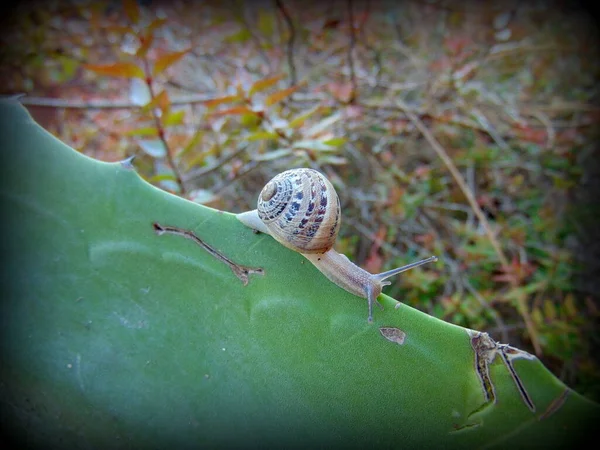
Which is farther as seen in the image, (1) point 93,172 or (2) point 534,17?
(2) point 534,17

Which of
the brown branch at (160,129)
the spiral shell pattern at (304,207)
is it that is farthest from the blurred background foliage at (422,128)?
the spiral shell pattern at (304,207)

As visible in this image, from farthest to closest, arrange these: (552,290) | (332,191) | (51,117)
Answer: (51,117) → (552,290) → (332,191)

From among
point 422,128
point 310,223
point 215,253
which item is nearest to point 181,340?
point 215,253

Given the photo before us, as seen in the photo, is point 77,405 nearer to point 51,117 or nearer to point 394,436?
point 394,436

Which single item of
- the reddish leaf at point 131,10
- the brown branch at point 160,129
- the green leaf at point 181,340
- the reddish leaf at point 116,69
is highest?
the reddish leaf at point 131,10

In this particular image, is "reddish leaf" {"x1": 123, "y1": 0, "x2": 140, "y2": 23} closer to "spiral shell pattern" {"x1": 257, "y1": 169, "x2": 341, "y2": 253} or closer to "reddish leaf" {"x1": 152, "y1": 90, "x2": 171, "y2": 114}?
"reddish leaf" {"x1": 152, "y1": 90, "x2": 171, "y2": 114}

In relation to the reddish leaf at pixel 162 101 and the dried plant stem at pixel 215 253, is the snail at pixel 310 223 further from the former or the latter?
the reddish leaf at pixel 162 101

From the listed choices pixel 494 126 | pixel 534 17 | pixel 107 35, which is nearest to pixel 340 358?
pixel 494 126
